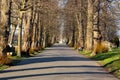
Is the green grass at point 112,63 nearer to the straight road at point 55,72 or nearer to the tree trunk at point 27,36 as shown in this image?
the straight road at point 55,72

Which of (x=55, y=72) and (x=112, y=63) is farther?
(x=112, y=63)

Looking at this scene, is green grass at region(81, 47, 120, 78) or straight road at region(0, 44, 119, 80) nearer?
straight road at region(0, 44, 119, 80)

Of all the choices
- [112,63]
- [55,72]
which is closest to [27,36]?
[112,63]

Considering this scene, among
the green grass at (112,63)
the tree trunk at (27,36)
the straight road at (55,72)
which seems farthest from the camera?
the tree trunk at (27,36)

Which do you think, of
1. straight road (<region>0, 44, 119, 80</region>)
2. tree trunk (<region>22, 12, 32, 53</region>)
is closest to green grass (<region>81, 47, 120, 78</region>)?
straight road (<region>0, 44, 119, 80</region>)

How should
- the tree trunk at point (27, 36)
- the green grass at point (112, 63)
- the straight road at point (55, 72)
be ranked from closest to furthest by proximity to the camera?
1. the straight road at point (55, 72)
2. the green grass at point (112, 63)
3. the tree trunk at point (27, 36)

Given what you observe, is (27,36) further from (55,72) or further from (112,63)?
(55,72)

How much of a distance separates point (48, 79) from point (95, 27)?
1064 inches

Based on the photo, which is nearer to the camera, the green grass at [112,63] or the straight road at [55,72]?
the straight road at [55,72]

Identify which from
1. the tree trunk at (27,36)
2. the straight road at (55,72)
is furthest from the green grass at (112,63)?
the tree trunk at (27,36)

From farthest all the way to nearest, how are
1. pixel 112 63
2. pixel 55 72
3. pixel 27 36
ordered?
1. pixel 27 36
2. pixel 112 63
3. pixel 55 72

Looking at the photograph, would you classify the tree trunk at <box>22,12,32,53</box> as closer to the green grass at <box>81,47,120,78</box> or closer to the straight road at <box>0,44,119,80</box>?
the green grass at <box>81,47,120,78</box>

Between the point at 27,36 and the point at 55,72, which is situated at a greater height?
the point at 27,36

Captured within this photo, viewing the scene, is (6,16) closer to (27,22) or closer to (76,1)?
(27,22)
